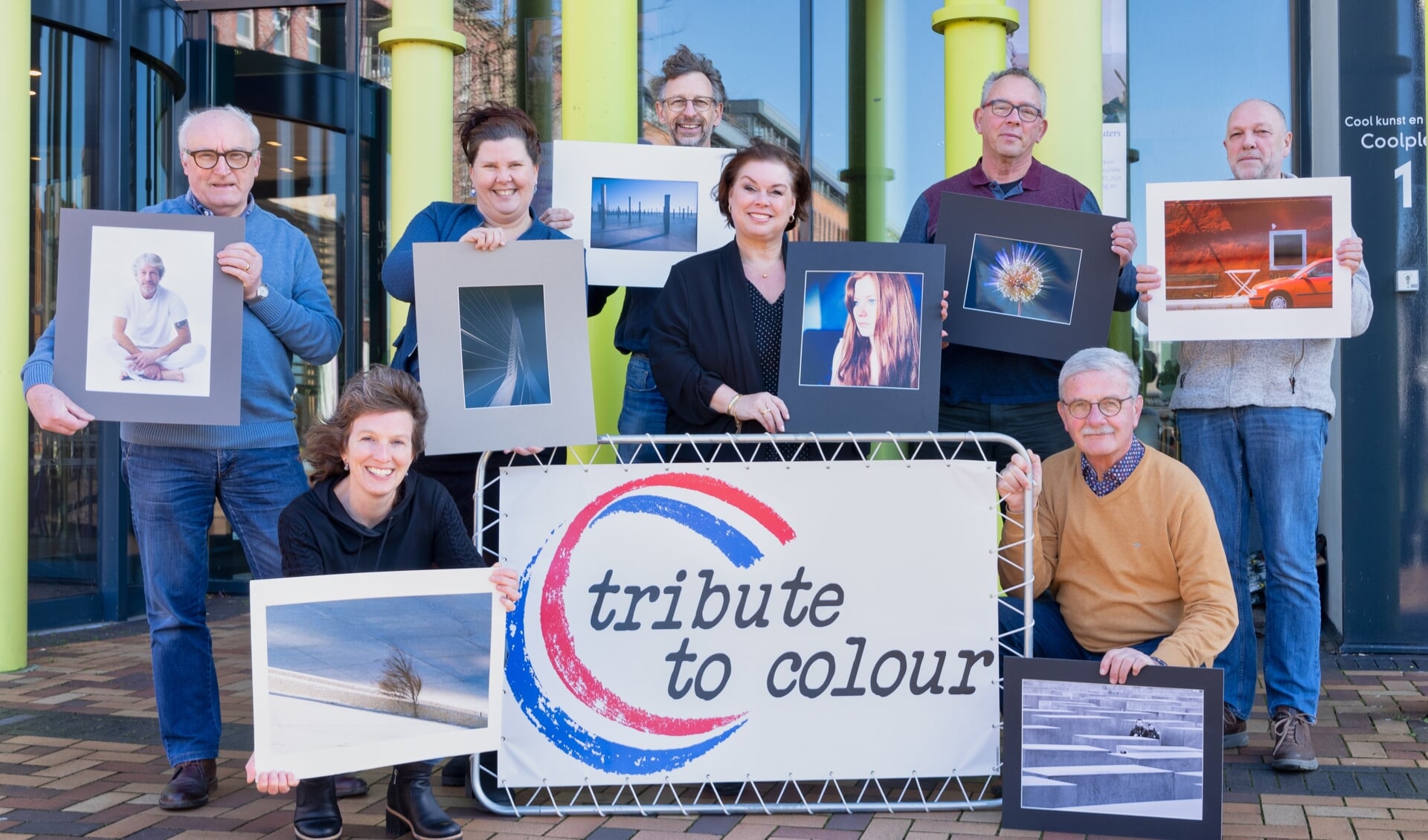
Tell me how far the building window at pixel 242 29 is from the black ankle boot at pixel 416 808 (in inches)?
226

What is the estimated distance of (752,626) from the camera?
10.7 ft

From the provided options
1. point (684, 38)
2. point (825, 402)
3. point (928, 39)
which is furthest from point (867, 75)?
point (825, 402)

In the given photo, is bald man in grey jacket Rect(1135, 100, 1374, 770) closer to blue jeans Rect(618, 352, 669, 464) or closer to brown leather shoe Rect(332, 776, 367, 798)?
blue jeans Rect(618, 352, 669, 464)

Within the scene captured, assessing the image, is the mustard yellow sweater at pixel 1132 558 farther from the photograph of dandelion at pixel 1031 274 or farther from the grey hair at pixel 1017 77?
the grey hair at pixel 1017 77

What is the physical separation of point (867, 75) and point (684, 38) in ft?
3.29

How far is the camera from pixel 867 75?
7.00 metres

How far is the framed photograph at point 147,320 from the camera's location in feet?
10.5

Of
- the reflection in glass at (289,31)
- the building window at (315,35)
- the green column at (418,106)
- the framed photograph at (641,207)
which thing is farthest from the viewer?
the building window at (315,35)

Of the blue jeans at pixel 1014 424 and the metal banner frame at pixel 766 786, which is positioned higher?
the blue jeans at pixel 1014 424

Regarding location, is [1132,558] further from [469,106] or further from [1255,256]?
[469,106]

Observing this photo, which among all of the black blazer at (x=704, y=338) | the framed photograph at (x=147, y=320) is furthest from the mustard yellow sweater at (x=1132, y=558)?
the framed photograph at (x=147, y=320)

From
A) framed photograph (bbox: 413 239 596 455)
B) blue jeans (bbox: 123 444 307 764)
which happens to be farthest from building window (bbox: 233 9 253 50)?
framed photograph (bbox: 413 239 596 455)

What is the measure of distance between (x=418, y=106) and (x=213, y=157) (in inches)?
115

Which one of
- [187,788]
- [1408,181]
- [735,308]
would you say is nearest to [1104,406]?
[735,308]
